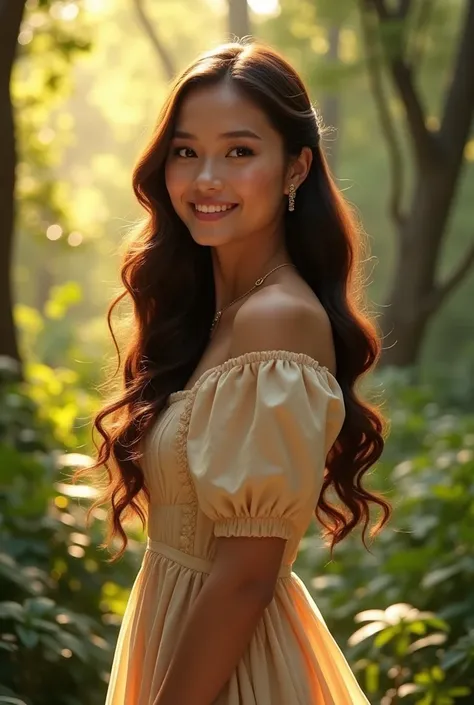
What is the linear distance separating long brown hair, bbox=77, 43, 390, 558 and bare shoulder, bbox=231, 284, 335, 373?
0.14m

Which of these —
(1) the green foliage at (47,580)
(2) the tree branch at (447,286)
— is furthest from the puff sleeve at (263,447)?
(2) the tree branch at (447,286)

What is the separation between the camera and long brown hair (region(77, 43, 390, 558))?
234 cm

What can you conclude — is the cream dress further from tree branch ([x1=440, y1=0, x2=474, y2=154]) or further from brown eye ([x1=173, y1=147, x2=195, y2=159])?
tree branch ([x1=440, y1=0, x2=474, y2=154])

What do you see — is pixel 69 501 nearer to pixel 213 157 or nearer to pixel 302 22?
pixel 213 157

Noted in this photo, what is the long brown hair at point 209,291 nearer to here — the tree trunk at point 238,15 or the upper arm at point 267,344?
the upper arm at point 267,344

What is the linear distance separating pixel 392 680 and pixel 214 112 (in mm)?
2391

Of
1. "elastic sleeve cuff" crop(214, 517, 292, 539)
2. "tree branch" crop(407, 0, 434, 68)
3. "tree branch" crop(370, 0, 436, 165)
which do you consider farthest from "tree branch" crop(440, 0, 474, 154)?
"elastic sleeve cuff" crop(214, 517, 292, 539)

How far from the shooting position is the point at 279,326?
2.13 meters

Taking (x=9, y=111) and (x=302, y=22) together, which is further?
(x=302, y=22)

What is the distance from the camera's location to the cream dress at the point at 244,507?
206 cm

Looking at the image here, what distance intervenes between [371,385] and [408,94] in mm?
2517

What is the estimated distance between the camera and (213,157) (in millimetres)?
2285

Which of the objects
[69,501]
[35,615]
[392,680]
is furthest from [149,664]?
[69,501]

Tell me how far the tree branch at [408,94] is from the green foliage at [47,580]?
4986 millimetres
